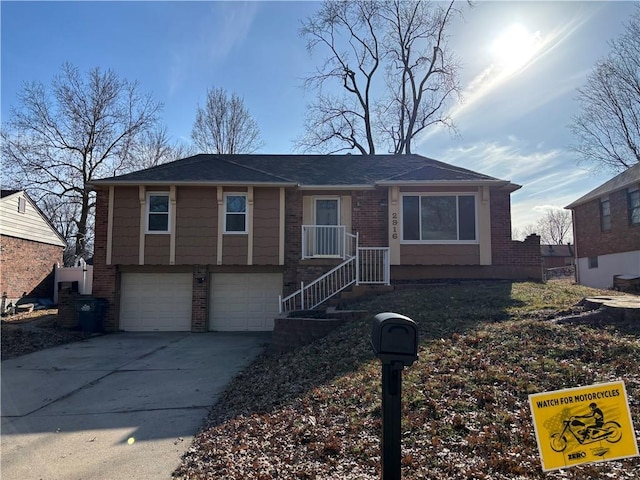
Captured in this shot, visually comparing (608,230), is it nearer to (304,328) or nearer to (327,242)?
(327,242)

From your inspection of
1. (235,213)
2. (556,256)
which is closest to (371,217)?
(235,213)

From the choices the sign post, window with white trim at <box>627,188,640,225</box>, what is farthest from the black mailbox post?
window with white trim at <box>627,188,640,225</box>

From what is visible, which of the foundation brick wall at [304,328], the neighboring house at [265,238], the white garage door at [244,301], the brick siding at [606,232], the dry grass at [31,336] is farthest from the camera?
the brick siding at [606,232]

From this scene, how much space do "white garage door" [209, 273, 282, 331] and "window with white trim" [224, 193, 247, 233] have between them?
1449 mm

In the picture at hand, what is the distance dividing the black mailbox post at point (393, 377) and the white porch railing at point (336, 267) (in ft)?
30.2

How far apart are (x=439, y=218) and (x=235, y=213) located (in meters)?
6.19

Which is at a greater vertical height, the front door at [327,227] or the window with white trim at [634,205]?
the window with white trim at [634,205]

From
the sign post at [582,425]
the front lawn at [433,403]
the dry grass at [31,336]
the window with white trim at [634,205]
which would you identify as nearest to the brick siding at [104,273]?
the dry grass at [31,336]

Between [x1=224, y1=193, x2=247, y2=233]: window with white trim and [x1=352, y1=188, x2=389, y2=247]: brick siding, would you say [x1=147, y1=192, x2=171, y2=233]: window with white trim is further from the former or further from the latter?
[x1=352, y1=188, x2=389, y2=247]: brick siding

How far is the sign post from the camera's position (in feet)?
5.30

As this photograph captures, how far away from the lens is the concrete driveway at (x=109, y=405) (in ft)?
13.7

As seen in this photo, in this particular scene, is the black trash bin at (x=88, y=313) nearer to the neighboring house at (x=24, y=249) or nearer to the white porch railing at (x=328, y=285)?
the white porch railing at (x=328, y=285)

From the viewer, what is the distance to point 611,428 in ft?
5.32

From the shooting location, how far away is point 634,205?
16.4 meters
